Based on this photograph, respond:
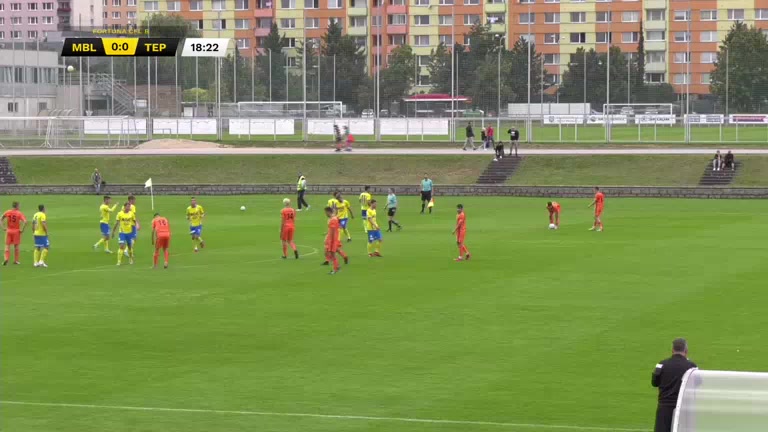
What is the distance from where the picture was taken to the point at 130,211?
108 ft

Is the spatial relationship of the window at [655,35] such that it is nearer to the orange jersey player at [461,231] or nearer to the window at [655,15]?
the window at [655,15]

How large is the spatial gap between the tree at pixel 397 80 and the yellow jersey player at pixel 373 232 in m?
55.8

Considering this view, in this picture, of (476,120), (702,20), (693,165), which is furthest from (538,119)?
(702,20)

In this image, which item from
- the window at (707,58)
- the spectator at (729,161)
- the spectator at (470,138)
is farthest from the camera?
the window at (707,58)

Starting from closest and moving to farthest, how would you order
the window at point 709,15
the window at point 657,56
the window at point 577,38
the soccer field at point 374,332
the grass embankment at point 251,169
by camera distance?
the soccer field at point 374,332
the grass embankment at point 251,169
the window at point 577,38
the window at point 709,15
the window at point 657,56

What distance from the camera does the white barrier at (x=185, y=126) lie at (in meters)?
89.3

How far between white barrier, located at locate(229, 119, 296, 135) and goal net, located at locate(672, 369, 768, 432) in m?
78.3

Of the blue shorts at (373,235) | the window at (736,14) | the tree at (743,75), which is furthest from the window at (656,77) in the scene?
the blue shorts at (373,235)

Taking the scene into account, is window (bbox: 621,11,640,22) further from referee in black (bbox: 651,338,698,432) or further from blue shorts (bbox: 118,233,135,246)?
referee in black (bbox: 651,338,698,432)

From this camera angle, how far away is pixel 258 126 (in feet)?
292

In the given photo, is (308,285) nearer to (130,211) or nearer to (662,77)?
(130,211)

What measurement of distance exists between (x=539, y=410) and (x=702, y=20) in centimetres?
10347

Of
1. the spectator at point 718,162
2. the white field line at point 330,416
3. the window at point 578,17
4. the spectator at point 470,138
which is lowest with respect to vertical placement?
the white field line at point 330,416

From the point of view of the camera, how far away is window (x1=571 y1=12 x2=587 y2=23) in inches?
4363
